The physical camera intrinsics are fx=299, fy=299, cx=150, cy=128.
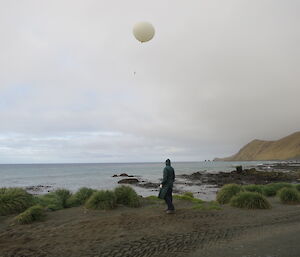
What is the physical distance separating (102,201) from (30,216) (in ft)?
11.5

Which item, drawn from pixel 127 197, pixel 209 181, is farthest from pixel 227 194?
pixel 209 181

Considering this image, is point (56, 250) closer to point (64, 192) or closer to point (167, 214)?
point (167, 214)

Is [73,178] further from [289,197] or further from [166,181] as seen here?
[166,181]

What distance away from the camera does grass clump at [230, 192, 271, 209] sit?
14.9 m

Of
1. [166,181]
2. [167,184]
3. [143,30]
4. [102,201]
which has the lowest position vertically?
[102,201]

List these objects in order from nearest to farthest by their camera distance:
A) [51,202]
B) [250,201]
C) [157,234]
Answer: [157,234] → [250,201] → [51,202]

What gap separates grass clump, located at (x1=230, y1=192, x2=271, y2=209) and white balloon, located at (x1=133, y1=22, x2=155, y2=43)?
364 inches

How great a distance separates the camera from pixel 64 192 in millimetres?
17828

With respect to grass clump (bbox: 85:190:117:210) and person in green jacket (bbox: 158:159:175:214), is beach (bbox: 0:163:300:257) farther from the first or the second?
person in green jacket (bbox: 158:159:175:214)

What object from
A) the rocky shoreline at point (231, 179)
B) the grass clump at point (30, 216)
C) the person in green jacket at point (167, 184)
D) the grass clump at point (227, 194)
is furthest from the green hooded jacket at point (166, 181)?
the rocky shoreline at point (231, 179)

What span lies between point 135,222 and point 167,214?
1.92 metres

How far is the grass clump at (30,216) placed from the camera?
11.7 metres

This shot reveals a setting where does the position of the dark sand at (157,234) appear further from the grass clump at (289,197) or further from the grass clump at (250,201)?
the grass clump at (289,197)

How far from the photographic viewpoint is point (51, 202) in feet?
51.4
